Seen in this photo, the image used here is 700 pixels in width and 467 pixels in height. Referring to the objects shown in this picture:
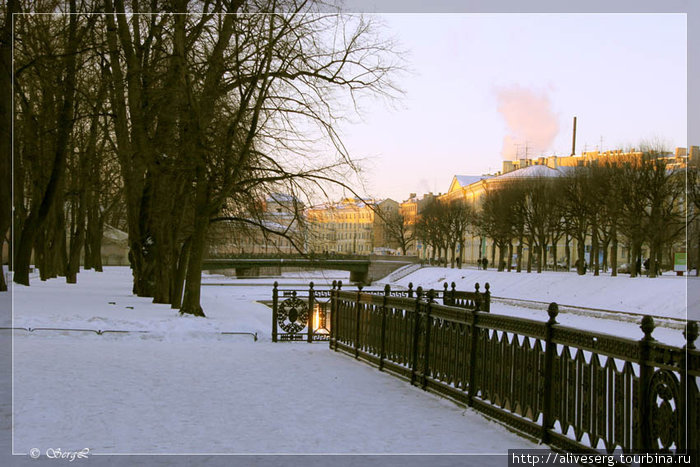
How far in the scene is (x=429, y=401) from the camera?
31.4ft

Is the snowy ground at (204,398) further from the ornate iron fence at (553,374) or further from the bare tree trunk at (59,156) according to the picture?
the bare tree trunk at (59,156)

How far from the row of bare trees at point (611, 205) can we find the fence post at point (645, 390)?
42.2 meters

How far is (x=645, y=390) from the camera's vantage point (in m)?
5.51

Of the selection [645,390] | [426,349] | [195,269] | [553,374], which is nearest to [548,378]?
[553,374]

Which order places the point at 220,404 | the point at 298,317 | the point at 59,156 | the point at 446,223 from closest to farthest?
the point at 220,404, the point at 298,317, the point at 59,156, the point at 446,223

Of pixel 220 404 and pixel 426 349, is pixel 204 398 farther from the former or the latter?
pixel 426 349

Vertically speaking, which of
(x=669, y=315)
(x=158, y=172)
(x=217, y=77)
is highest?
(x=217, y=77)

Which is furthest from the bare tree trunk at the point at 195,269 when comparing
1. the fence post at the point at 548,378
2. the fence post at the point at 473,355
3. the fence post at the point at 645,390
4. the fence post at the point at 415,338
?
the fence post at the point at 645,390

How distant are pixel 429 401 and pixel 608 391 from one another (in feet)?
12.4

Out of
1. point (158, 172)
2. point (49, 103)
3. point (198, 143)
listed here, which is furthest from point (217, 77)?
point (49, 103)

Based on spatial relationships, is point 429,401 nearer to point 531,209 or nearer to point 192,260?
point 192,260

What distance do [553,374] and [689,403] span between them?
2.08 meters

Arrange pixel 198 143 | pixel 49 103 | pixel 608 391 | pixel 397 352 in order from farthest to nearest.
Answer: pixel 49 103, pixel 198 143, pixel 397 352, pixel 608 391

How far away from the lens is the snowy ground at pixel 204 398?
720cm
